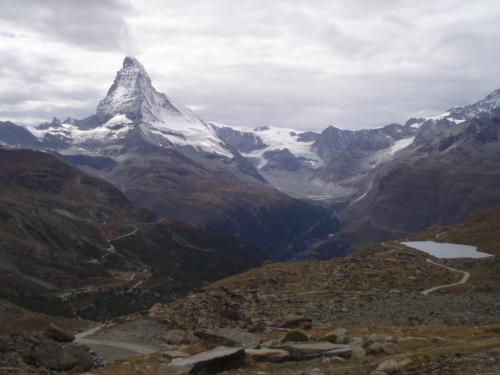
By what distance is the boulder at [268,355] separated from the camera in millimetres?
38281

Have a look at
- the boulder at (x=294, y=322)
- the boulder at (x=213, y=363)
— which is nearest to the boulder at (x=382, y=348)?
the boulder at (x=213, y=363)

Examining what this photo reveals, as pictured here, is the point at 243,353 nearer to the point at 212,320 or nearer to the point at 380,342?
the point at 380,342

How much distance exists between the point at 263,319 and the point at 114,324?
14436 millimetres

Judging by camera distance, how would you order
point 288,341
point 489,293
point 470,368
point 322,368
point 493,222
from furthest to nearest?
1. point 493,222
2. point 489,293
3. point 288,341
4. point 322,368
5. point 470,368

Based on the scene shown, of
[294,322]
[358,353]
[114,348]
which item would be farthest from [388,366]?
[114,348]

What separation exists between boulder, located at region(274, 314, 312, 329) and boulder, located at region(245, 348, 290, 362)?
1597 centimetres

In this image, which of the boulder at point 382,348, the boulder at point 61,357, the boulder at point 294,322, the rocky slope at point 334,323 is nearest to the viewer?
the rocky slope at point 334,323

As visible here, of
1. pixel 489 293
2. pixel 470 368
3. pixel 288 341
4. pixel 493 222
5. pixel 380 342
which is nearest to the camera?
pixel 470 368

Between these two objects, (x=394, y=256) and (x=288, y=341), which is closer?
(x=288, y=341)

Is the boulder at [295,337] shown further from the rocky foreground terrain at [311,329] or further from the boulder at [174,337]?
the boulder at [174,337]

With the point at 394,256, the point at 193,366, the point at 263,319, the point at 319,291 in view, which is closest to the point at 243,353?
the point at 193,366

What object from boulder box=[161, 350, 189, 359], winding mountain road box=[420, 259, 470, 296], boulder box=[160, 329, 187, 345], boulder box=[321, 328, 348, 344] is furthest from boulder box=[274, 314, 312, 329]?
winding mountain road box=[420, 259, 470, 296]

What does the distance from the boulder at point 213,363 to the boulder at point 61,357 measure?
931 centimetres

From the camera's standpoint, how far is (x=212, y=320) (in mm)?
61281
